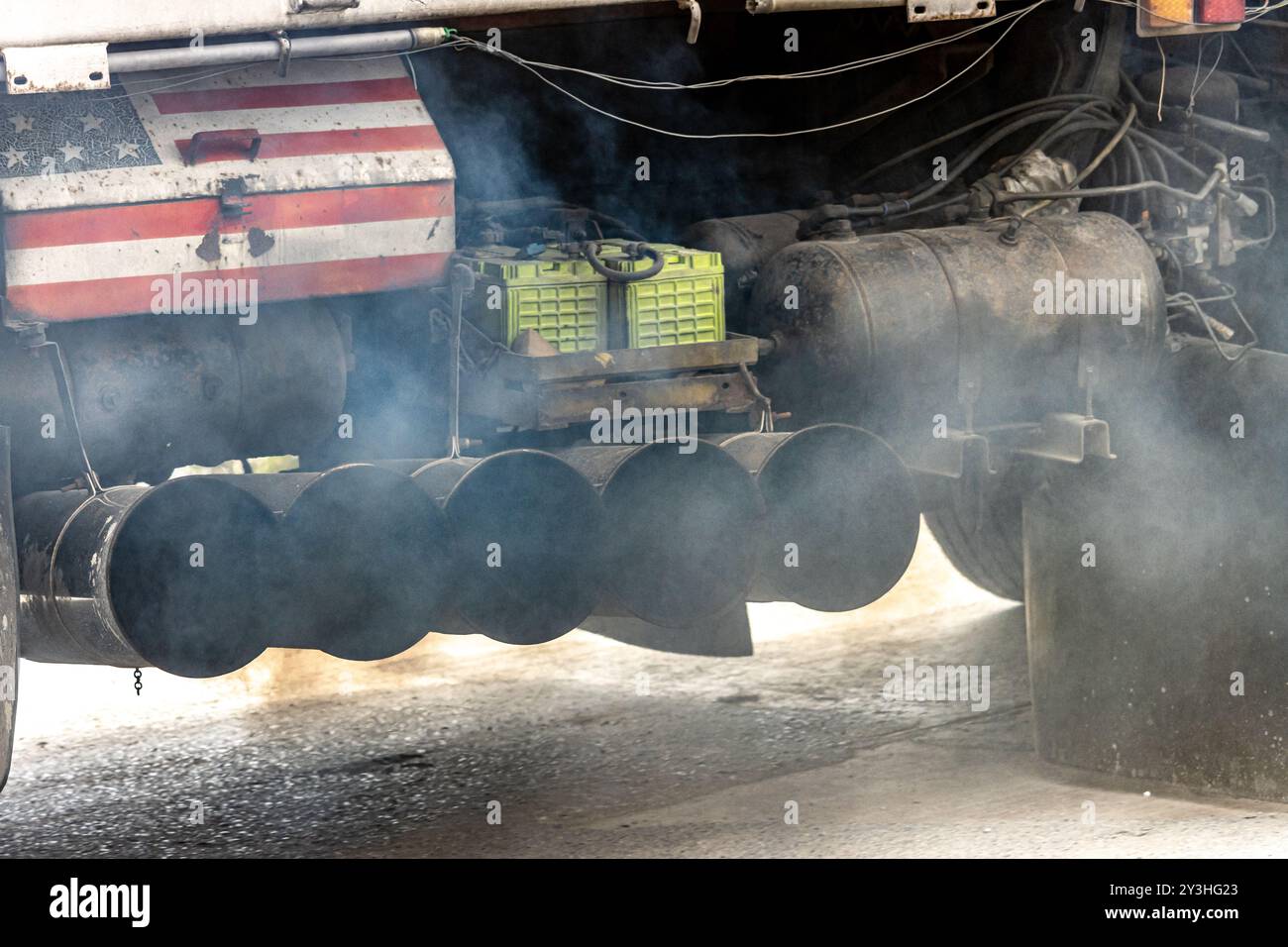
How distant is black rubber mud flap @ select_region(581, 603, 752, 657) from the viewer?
5422 millimetres

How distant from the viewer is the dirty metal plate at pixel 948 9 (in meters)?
4.19

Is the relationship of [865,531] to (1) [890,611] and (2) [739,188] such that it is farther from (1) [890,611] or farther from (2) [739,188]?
(1) [890,611]

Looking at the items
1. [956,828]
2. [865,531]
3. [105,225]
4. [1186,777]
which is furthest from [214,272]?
[1186,777]

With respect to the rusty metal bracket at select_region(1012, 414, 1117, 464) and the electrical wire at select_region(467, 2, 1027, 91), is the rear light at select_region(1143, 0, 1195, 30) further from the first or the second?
the rusty metal bracket at select_region(1012, 414, 1117, 464)

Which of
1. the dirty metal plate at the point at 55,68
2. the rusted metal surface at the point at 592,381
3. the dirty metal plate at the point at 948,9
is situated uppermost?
the dirty metal plate at the point at 948,9

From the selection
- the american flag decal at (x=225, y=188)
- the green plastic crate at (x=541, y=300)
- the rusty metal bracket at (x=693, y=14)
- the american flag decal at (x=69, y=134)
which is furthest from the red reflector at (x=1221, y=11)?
the american flag decal at (x=69, y=134)

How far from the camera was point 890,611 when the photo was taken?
277 inches

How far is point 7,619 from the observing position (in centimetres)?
346

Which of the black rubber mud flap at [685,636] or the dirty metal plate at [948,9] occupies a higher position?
the dirty metal plate at [948,9]

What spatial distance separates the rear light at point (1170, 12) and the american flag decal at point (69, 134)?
2.43 meters

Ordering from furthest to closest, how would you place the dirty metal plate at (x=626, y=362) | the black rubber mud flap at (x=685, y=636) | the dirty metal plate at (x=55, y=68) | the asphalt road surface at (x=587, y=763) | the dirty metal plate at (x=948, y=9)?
the black rubber mud flap at (x=685, y=636)
the asphalt road surface at (x=587, y=763)
the dirty metal plate at (x=948, y=9)
the dirty metal plate at (x=626, y=362)
the dirty metal plate at (x=55, y=68)

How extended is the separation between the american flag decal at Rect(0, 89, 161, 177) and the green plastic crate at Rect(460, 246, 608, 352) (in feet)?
2.53

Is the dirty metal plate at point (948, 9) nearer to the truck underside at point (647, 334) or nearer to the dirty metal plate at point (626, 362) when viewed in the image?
the truck underside at point (647, 334)

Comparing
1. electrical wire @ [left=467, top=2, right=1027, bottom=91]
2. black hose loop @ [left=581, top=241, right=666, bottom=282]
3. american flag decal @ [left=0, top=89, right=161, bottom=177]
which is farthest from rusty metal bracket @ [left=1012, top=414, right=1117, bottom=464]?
american flag decal @ [left=0, top=89, right=161, bottom=177]
